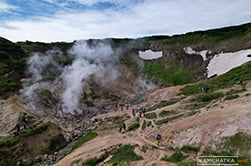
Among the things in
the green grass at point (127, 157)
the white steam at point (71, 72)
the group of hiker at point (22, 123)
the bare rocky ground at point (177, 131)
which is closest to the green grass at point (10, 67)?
the white steam at point (71, 72)

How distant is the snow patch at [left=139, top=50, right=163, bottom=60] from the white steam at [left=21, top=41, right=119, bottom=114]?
54.7ft

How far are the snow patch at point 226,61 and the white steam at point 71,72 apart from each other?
37.8 m

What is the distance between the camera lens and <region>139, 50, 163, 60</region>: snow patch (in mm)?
89213

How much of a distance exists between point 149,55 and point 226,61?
140 ft

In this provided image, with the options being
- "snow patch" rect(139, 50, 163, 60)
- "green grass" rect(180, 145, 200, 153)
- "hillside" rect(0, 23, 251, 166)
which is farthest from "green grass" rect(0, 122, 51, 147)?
"snow patch" rect(139, 50, 163, 60)

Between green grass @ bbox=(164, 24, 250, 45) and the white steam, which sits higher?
green grass @ bbox=(164, 24, 250, 45)

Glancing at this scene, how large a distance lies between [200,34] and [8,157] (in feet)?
283

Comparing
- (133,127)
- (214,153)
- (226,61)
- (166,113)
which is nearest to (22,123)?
(133,127)

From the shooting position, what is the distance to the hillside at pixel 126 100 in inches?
736

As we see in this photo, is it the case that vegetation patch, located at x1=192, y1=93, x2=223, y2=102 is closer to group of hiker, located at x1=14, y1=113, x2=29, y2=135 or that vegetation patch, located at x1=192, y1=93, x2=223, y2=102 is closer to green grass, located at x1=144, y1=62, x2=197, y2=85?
green grass, located at x1=144, y1=62, x2=197, y2=85

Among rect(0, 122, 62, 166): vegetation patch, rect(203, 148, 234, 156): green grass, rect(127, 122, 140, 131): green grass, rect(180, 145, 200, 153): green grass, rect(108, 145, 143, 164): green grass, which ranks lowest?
rect(0, 122, 62, 166): vegetation patch

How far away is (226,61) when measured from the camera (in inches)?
2238

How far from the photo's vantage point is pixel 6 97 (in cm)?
3984

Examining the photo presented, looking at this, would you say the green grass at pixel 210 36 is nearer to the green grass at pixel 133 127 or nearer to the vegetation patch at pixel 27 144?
the green grass at pixel 133 127
